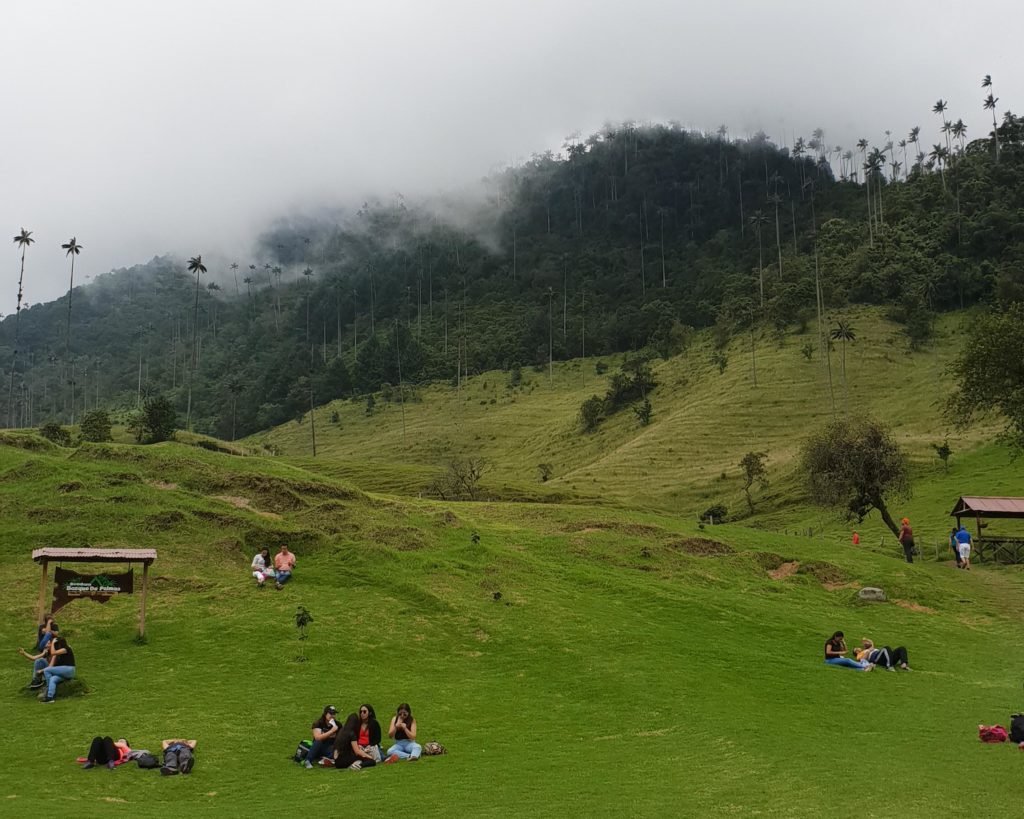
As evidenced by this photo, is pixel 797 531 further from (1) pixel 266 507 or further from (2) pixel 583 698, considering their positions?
(2) pixel 583 698

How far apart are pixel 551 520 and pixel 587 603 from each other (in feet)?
48.3

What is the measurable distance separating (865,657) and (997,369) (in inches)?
1112

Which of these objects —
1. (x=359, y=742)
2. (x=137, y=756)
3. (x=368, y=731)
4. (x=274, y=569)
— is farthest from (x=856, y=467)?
(x=137, y=756)

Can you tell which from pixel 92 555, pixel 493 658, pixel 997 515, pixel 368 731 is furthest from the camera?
pixel 997 515

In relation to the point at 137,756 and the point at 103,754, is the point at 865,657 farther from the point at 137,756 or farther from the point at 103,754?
the point at 103,754

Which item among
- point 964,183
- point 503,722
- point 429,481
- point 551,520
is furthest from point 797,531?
point 964,183

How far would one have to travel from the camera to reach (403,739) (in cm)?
1588

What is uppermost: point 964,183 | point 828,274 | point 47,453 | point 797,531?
point 964,183

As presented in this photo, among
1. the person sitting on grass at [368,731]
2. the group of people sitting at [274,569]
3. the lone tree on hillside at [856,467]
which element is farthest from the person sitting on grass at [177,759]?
the lone tree on hillside at [856,467]

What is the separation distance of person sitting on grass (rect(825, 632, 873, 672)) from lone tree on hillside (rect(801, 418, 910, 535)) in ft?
90.4

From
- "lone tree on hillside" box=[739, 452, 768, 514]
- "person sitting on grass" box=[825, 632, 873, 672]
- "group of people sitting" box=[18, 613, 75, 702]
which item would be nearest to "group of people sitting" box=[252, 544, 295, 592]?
"group of people sitting" box=[18, 613, 75, 702]

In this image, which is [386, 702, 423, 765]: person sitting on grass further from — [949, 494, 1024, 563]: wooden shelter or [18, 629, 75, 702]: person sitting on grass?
[949, 494, 1024, 563]: wooden shelter

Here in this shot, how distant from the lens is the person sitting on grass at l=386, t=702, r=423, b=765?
605 inches

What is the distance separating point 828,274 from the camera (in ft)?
484
